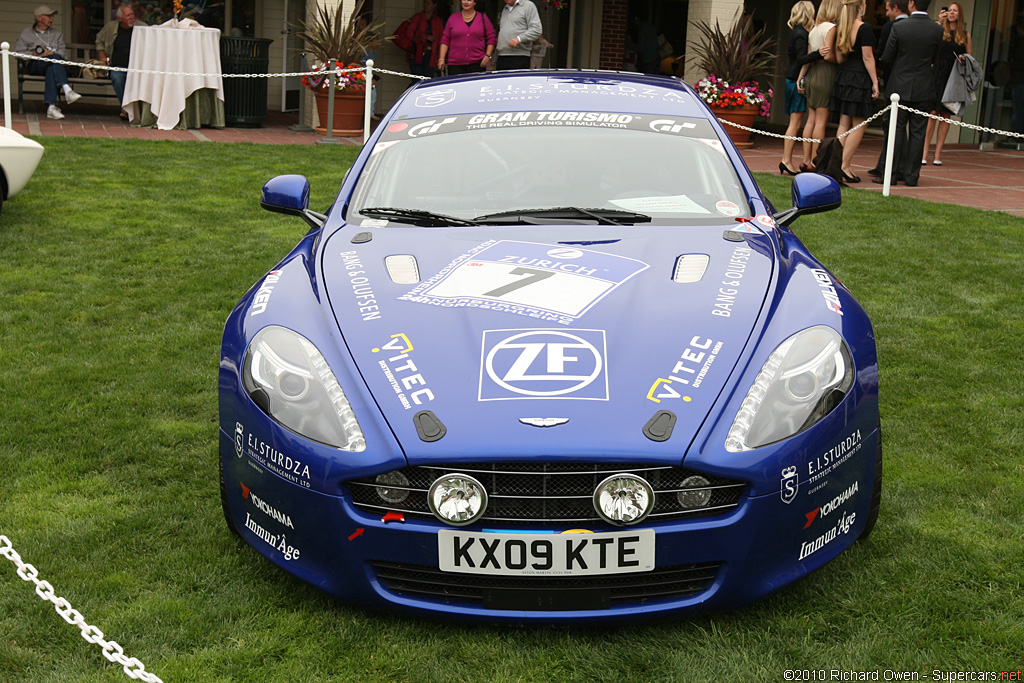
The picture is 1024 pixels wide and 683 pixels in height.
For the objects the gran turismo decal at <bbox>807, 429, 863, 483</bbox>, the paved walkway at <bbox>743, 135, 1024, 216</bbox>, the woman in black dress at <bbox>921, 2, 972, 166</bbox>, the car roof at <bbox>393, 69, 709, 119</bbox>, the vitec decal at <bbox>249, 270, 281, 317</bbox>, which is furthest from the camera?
the woman in black dress at <bbox>921, 2, 972, 166</bbox>

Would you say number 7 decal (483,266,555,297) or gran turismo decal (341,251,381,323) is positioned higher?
Result: number 7 decal (483,266,555,297)

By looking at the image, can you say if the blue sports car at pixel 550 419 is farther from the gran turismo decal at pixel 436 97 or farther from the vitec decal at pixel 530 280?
the gran turismo decal at pixel 436 97

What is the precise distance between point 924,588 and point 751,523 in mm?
765

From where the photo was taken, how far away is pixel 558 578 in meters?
2.62

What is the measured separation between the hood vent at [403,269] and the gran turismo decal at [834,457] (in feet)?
4.23

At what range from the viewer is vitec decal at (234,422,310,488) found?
2.74 m

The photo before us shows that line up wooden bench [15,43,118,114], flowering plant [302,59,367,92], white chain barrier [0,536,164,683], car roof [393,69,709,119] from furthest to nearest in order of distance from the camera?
wooden bench [15,43,118,114] → flowering plant [302,59,367,92] → car roof [393,69,709,119] → white chain barrier [0,536,164,683]

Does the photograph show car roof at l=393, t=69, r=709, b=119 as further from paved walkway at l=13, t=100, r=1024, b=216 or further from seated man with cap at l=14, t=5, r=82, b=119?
seated man with cap at l=14, t=5, r=82, b=119

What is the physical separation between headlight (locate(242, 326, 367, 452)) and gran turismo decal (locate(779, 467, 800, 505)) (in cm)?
104

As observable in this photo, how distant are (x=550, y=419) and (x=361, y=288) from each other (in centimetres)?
88

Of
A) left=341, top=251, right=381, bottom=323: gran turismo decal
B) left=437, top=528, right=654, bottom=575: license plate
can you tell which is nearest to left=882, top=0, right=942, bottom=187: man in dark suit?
left=341, top=251, right=381, bottom=323: gran turismo decal

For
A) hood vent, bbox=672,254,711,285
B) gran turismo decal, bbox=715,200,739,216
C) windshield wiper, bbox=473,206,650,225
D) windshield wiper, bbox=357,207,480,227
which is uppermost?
gran turismo decal, bbox=715,200,739,216

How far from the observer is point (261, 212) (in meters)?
8.92

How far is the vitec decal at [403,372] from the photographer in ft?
9.08
